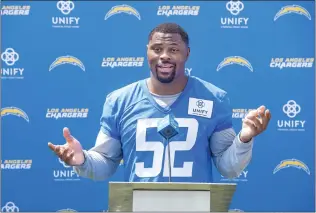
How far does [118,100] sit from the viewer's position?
286cm

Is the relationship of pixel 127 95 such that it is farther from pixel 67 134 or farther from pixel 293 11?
pixel 293 11

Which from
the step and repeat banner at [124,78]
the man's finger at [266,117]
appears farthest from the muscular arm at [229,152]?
the step and repeat banner at [124,78]

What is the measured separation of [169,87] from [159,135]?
0.24 metres

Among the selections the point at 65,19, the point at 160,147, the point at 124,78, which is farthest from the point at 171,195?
the point at 65,19

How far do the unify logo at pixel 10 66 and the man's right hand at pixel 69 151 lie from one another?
85.9 inches

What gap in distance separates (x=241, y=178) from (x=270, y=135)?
389 mm

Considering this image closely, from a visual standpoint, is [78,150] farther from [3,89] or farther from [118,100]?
[3,89]

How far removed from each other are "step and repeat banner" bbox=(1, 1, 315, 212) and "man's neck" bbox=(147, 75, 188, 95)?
164 cm

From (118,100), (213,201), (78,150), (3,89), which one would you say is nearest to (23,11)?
(3,89)

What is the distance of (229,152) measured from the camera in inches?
105

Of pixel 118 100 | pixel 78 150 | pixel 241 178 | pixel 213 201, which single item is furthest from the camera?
pixel 241 178

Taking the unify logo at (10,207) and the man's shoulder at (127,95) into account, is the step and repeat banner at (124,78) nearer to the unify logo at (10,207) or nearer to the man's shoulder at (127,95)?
the unify logo at (10,207)

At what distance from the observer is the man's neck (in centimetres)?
281

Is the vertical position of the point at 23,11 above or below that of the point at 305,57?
above
